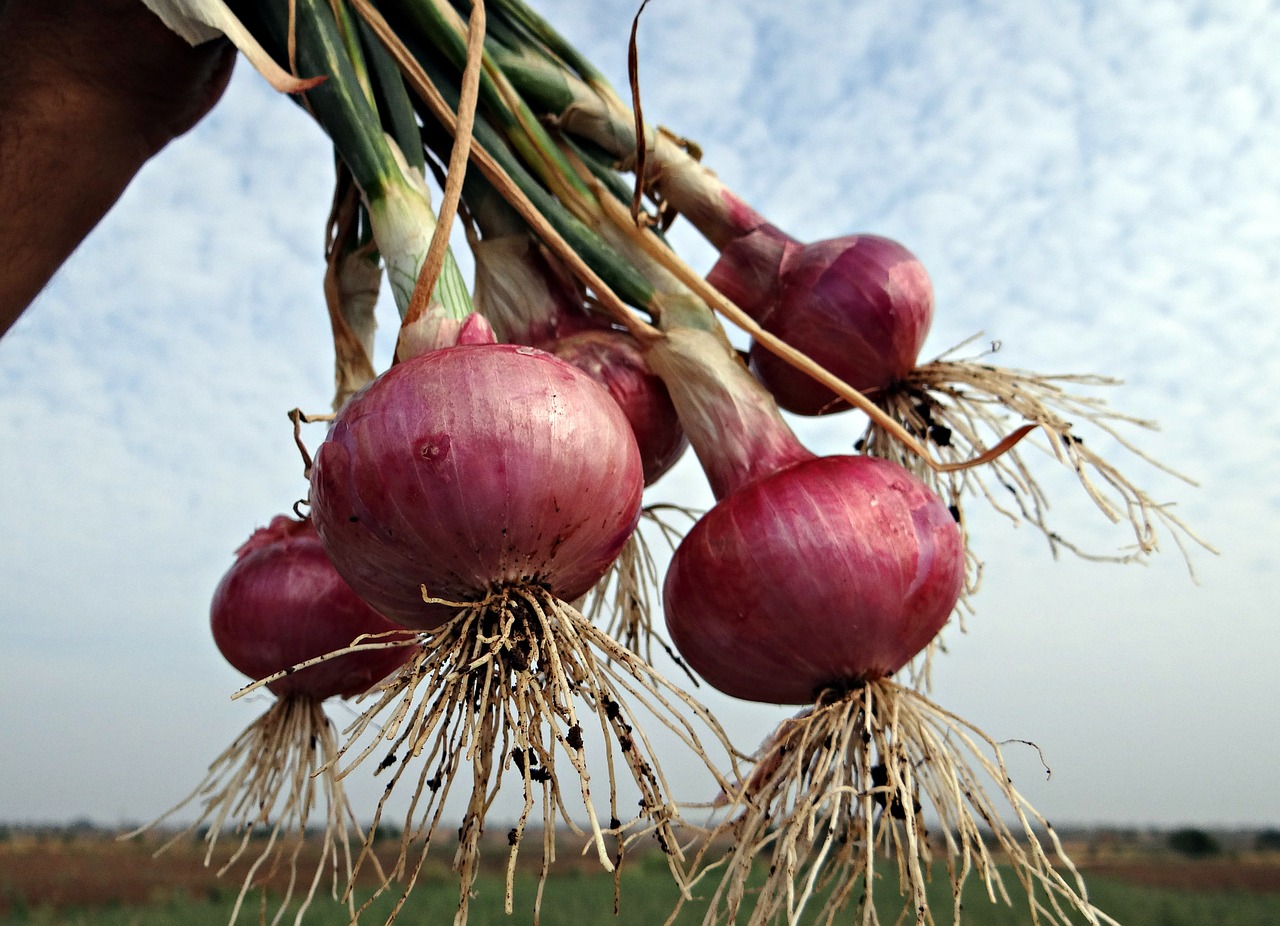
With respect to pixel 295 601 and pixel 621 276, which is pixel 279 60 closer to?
pixel 621 276

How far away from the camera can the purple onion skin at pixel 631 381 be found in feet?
2.63

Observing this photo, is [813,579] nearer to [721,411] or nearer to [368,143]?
[721,411]

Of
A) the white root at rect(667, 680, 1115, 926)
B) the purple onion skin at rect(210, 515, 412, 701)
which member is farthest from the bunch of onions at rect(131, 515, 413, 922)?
the white root at rect(667, 680, 1115, 926)

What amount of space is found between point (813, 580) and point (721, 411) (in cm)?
20

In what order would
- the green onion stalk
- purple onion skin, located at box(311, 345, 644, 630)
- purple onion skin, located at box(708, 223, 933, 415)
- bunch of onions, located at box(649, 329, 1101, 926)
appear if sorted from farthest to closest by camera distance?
purple onion skin, located at box(708, 223, 933, 415)
the green onion stalk
bunch of onions, located at box(649, 329, 1101, 926)
purple onion skin, located at box(311, 345, 644, 630)

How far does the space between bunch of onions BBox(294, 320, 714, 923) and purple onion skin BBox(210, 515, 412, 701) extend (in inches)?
9.2

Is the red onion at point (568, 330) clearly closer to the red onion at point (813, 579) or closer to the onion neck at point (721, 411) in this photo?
the onion neck at point (721, 411)

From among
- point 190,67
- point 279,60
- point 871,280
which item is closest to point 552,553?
point 871,280

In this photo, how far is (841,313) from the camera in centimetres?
89

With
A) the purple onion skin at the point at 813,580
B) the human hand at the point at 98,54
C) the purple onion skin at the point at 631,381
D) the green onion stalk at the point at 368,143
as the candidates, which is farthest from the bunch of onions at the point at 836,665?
the human hand at the point at 98,54

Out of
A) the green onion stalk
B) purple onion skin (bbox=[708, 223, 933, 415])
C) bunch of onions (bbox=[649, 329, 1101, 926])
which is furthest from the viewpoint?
purple onion skin (bbox=[708, 223, 933, 415])

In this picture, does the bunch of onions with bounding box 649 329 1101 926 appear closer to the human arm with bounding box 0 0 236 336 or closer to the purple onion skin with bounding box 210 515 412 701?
the purple onion skin with bounding box 210 515 412 701

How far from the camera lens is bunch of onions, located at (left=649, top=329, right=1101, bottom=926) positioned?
636mm

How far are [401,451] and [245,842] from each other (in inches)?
19.5
